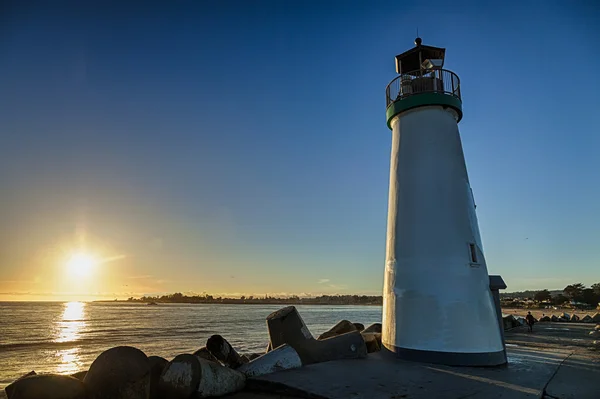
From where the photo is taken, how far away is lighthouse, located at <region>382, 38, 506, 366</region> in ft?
28.7

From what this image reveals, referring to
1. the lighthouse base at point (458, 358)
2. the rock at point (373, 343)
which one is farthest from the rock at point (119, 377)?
the rock at point (373, 343)

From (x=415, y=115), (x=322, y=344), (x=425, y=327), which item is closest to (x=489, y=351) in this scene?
(x=425, y=327)

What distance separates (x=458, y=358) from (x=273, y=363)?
426 cm

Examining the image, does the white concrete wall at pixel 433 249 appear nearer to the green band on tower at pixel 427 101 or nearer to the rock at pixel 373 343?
the green band on tower at pixel 427 101

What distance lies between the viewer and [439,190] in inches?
380

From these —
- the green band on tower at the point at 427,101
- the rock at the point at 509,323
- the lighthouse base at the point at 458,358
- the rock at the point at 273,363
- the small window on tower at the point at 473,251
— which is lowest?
the rock at the point at 509,323

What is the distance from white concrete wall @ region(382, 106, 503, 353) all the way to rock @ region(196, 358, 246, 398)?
4512mm

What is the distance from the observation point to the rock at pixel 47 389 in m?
5.22

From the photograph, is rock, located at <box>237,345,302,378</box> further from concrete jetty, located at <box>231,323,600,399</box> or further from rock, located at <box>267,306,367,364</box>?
rock, located at <box>267,306,367,364</box>

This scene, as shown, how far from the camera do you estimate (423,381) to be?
6.81m

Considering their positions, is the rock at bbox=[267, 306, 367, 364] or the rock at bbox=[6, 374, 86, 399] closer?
the rock at bbox=[6, 374, 86, 399]

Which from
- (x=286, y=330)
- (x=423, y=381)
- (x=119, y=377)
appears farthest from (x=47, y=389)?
(x=423, y=381)

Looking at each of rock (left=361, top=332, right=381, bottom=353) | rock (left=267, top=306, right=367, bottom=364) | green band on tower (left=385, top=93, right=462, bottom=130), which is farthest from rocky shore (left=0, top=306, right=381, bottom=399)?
green band on tower (left=385, top=93, right=462, bottom=130)

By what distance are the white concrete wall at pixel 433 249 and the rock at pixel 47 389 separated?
6.98 m
